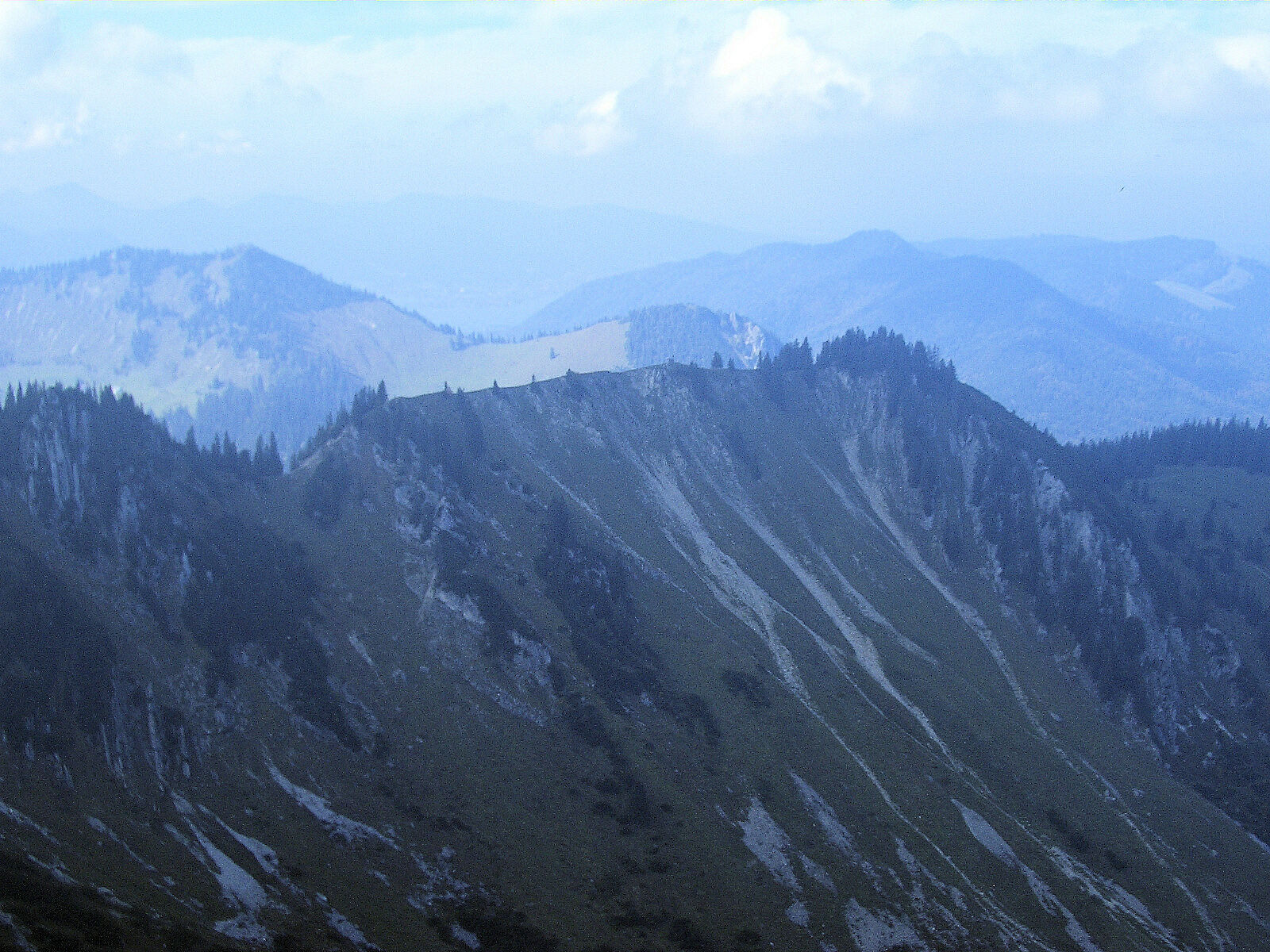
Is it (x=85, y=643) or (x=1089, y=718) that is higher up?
(x=85, y=643)

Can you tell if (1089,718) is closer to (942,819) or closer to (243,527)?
(942,819)

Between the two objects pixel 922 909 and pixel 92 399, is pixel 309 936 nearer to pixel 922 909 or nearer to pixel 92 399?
pixel 922 909

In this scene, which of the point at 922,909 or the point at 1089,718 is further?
the point at 1089,718

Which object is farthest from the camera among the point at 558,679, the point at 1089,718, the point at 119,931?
the point at 1089,718

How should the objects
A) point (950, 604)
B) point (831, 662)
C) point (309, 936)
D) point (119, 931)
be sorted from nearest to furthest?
point (119, 931), point (309, 936), point (831, 662), point (950, 604)

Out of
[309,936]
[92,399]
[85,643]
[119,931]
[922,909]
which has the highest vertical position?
[92,399]

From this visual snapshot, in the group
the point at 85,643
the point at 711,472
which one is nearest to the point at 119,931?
the point at 85,643

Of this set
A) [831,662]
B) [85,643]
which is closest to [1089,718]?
[831,662]
